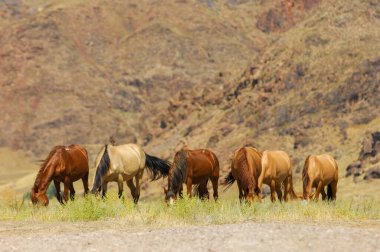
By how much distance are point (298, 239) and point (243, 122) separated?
69.6 meters

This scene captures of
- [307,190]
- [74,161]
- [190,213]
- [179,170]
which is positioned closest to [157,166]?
[179,170]

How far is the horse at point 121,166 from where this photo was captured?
1933 cm

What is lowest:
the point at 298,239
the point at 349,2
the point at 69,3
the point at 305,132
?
the point at 305,132

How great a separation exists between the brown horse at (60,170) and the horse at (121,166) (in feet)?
2.65

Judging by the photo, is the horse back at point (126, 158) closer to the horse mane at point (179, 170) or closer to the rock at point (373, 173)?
the horse mane at point (179, 170)

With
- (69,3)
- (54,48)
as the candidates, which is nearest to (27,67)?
(54,48)

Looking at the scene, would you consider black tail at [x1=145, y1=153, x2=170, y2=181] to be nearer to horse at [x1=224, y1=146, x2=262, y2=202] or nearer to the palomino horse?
horse at [x1=224, y1=146, x2=262, y2=202]

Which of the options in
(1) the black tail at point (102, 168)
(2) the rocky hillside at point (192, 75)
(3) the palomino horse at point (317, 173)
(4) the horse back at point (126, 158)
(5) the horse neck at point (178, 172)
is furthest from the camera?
(2) the rocky hillside at point (192, 75)

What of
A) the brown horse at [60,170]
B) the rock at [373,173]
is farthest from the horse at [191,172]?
the rock at [373,173]

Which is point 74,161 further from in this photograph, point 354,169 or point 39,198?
point 354,169

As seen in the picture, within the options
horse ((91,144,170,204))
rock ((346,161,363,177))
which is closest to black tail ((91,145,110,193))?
horse ((91,144,170,204))

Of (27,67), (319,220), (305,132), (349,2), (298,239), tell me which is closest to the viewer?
(298,239)

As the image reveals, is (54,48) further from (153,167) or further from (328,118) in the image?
(153,167)

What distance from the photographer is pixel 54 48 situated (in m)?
164
